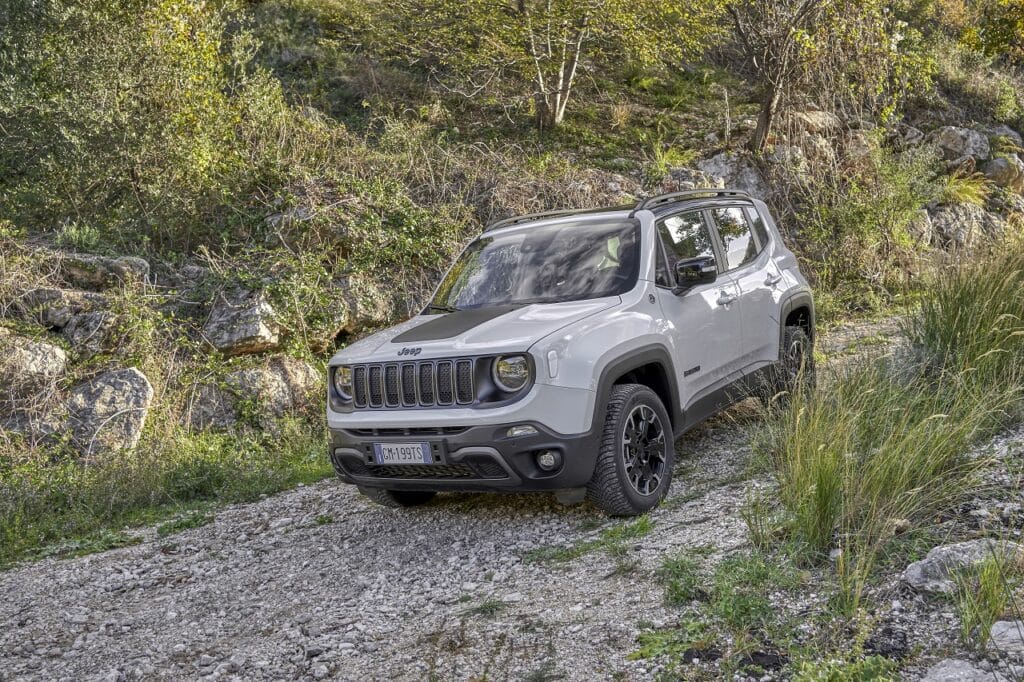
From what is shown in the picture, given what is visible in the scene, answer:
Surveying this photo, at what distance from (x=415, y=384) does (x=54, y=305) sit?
594 cm

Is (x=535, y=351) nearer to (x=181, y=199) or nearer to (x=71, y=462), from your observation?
(x=71, y=462)

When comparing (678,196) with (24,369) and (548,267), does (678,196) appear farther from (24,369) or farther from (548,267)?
(24,369)

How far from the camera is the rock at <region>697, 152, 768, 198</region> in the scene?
14992 millimetres

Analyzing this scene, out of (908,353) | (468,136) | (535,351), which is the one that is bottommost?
(908,353)

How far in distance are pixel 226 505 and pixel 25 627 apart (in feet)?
7.69

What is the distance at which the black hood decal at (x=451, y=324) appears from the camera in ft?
18.0

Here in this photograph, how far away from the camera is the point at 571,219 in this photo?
658 cm

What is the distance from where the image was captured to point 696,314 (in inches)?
245

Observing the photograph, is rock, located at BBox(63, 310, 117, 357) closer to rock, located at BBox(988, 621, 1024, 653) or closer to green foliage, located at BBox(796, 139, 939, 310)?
rock, located at BBox(988, 621, 1024, 653)

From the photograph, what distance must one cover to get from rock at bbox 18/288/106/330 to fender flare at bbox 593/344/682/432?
21.4 feet

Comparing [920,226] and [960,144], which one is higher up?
[960,144]

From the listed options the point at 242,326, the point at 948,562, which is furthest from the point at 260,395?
the point at 948,562

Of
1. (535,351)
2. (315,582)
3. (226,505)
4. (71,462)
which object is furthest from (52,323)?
(535,351)

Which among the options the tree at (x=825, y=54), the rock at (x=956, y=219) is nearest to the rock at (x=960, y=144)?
the tree at (x=825, y=54)
